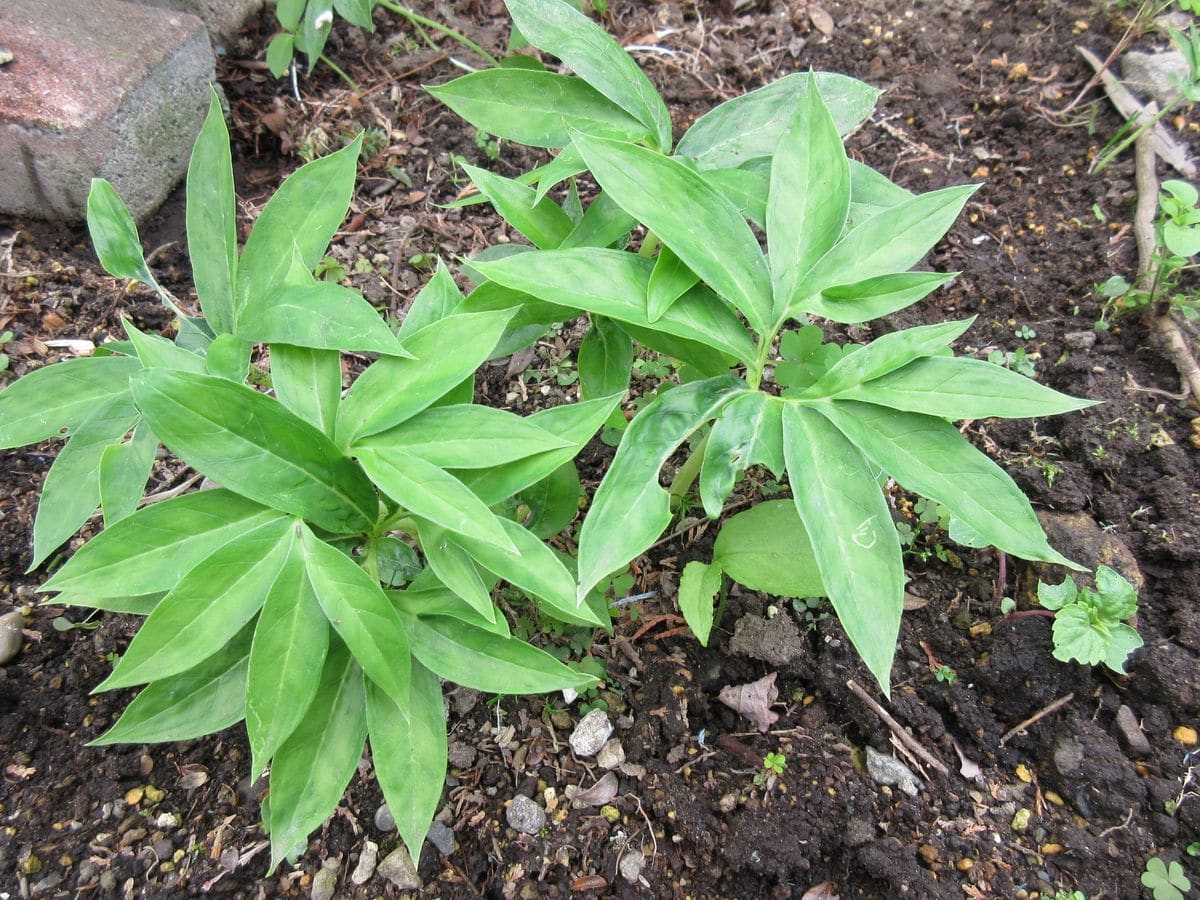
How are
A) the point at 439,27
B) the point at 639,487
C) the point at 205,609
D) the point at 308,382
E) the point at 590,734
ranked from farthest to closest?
the point at 439,27 → the point at 590,734 → the point at 308,382 → the point at 639,487 → the point at 205,609

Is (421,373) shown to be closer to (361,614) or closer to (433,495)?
(433,495)

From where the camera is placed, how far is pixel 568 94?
1699mm

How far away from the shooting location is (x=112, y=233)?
1682 millimetres

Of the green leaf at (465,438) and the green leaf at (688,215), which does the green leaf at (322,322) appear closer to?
the green leaf at (465,438)

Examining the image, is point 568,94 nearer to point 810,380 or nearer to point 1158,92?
point 810,380

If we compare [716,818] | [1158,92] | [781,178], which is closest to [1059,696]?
[716,818]

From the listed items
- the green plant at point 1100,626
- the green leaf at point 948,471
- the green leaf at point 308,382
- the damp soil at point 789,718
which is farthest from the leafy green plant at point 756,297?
the green plant at point 1100,626

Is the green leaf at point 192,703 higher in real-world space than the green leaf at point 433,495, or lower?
lower

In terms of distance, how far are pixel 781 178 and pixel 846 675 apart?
49.6 inches

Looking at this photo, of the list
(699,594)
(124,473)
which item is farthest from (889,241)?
(124,473)

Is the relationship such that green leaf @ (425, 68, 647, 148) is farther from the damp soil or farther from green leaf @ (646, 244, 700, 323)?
the damp soil

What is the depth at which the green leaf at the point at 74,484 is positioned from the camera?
1.57m

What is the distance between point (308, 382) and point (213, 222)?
493 mm

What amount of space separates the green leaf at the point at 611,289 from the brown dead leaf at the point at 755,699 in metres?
0.93
